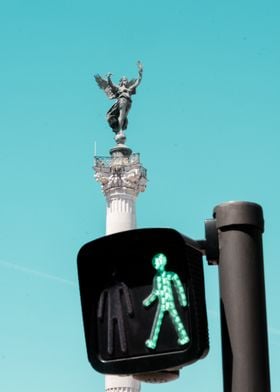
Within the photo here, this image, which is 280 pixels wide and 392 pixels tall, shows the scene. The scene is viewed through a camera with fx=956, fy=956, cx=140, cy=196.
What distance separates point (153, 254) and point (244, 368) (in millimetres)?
458

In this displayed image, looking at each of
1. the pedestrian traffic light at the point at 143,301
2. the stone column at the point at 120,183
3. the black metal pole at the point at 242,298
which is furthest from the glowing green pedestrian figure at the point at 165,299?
the stone column at the point at 120,183

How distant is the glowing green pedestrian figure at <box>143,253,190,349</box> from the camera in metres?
2.81

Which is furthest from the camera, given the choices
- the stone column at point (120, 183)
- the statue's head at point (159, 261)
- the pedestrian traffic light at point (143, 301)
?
the stone column at point (120, 183)

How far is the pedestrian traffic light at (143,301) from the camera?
281 cm

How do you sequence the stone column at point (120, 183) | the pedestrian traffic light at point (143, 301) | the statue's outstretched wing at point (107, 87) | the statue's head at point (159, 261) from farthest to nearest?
the statue's outstretched wing at point (107, 87) < the stone column at point (120, 183) < the statue's head at point (159, 261) < the pedestrian traffic light at point (143, 301)

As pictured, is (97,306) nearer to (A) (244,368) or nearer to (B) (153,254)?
(B) (153,254)

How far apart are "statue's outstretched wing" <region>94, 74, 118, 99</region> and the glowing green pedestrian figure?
39.7m

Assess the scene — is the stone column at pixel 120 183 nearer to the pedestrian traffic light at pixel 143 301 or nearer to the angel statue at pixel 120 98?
the angel statue at pixel 120 98

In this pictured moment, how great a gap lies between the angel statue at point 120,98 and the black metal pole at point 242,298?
38.7 m

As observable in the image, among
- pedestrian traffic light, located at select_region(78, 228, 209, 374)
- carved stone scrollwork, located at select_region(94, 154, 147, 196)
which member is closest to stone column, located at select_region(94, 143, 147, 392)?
carved stone scrollwork, located at select_region(94, 154, 147, 196)

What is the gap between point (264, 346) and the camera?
9.30 ft

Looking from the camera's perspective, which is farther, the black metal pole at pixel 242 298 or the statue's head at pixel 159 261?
the statue's head at pixel 159 261

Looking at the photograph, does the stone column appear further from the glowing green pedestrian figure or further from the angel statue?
the glowing green pedestrian figure

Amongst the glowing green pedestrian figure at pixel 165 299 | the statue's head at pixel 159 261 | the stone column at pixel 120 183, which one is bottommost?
the glowing green pedestrian figure at pixel 165 299
